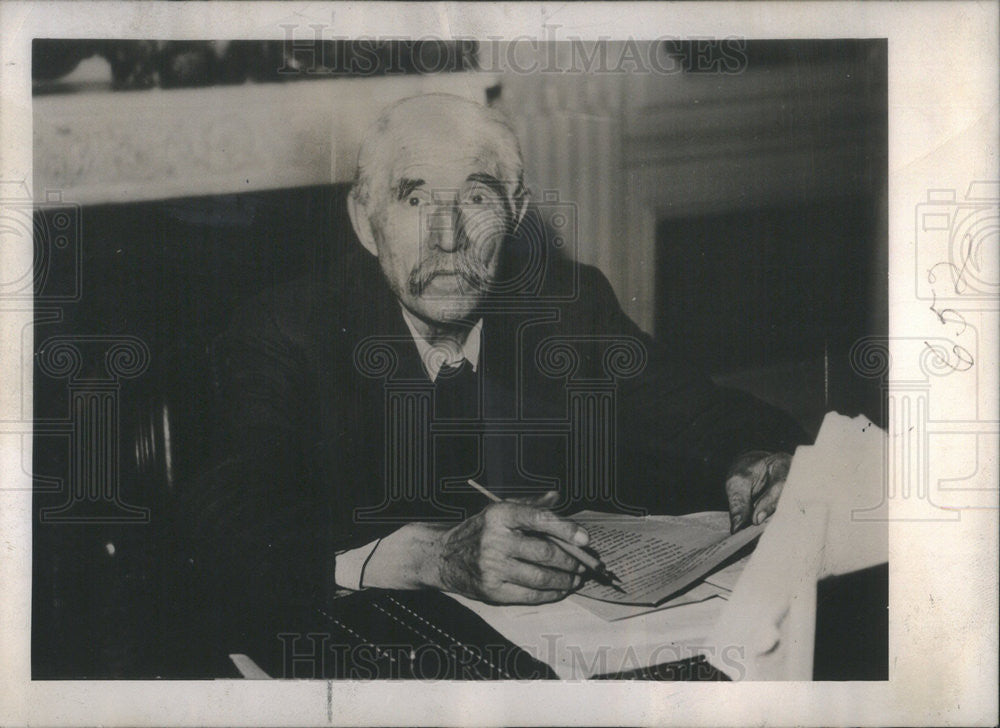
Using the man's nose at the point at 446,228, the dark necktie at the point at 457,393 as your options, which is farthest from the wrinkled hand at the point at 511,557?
the man's nose at the point at 446,228

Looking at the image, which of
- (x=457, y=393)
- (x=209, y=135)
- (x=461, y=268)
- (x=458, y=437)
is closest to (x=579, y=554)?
(x=458, y=437)

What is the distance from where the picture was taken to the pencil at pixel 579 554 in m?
3.14

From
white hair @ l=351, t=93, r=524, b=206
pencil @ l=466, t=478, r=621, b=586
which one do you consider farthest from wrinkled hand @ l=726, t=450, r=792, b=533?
white hair @ l=351, t=93, r=524, b=206

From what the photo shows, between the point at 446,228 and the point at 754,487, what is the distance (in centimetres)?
148

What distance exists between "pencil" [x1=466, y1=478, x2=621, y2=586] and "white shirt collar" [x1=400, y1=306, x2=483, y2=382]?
0.45m

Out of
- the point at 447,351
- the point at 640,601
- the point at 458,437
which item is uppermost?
the point at 447,351

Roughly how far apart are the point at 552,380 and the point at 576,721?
1.26 meters

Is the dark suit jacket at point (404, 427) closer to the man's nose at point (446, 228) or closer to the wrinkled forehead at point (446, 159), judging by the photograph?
the man's nose at point (446, 228)

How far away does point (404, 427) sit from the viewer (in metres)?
3.16

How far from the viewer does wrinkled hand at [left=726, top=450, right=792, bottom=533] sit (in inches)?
124

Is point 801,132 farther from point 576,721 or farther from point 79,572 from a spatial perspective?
point 79,572

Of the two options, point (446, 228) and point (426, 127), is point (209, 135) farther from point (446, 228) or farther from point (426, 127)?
point (446, 228)

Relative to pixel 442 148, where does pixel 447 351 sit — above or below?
below

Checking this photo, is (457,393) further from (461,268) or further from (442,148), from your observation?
(442,148)
